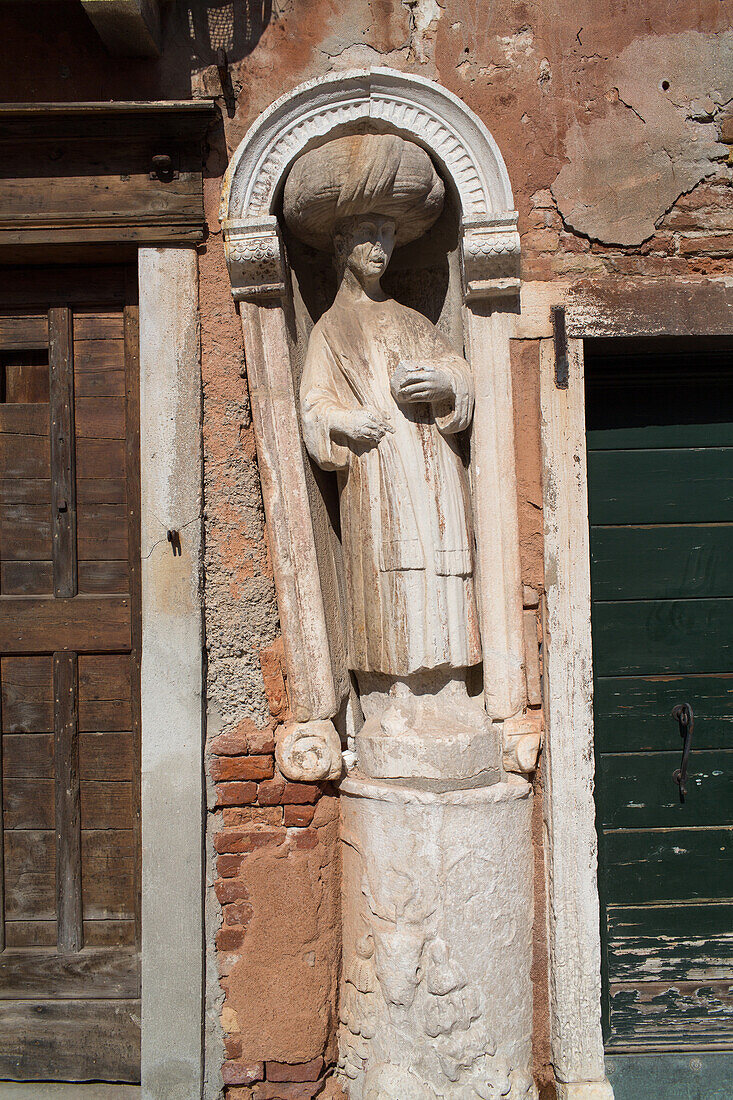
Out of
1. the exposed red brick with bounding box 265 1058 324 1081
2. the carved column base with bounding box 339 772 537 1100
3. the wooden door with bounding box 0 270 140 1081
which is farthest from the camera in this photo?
the wooden door with bounding box 0 270 140 1081

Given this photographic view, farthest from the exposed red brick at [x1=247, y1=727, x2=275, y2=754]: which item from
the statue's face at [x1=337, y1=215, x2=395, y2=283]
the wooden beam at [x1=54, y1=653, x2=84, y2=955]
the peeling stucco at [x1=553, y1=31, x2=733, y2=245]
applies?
the peeling stucco at [x1=553, y1=31, x2=733, y2=245]

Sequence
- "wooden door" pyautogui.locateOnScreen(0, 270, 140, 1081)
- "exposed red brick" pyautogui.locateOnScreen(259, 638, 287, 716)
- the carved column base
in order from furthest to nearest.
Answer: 1. "wooden door" pyautogui.locateOnScreen(0, 270, 140, 1081)
2. "exposed red brick" pyautogui.locateOnScreen(259, 638, 287, 716)
3. the carved column base

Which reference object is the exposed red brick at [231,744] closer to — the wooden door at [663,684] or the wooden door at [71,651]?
the wooden door at [71,651]

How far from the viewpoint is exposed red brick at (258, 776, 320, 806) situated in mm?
2275

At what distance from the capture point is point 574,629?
231cm

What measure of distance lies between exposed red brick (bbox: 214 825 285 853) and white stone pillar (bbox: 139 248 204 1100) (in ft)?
0.23

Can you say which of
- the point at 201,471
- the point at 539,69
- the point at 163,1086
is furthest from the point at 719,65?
the point at 163,1086

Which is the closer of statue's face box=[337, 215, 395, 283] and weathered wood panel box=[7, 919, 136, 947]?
statue's face box=[337, 215, 395, 283]

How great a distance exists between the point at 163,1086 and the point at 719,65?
3494 millimetres

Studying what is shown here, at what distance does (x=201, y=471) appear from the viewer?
7.64 ft

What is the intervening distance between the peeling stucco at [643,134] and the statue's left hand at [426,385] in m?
0.66

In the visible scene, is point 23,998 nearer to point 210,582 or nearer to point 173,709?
point 173,709

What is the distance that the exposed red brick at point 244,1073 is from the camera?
2.26 m

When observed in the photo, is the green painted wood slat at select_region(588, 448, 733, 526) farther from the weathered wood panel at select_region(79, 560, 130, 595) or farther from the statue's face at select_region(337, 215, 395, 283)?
the weathered wood panel at select_region(79, 560, 130, 595)
